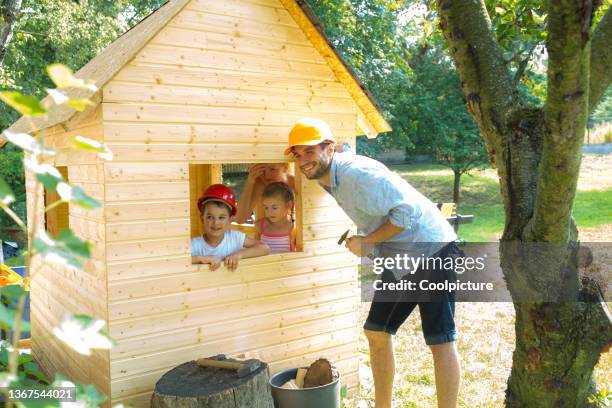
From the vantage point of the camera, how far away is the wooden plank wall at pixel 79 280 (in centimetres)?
408

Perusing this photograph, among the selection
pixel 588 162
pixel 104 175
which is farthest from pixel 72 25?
pixel 588 162

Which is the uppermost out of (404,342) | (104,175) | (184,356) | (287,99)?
(287,99)

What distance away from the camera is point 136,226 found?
4.07m

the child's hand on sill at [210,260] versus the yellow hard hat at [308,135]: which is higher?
the yellow hard hat at [308,135]

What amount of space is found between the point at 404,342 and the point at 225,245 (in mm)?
3112

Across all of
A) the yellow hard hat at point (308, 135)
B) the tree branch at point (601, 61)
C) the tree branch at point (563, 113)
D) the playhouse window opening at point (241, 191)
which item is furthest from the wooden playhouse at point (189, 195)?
the tree branch at point (563, 113)

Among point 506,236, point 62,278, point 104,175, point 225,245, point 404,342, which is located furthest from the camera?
point 404,342

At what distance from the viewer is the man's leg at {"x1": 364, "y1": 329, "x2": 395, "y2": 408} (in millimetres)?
4309

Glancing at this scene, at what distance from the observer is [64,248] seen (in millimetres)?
1073

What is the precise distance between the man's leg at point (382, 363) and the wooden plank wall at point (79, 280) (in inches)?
78.8

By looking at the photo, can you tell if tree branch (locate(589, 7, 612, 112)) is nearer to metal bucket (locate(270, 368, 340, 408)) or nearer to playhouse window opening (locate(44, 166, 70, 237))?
metal bucket (locate(270, 368, 340, 408))

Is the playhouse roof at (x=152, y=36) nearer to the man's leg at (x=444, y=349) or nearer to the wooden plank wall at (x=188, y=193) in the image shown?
the wooden plank wall at (x=188, y=193)

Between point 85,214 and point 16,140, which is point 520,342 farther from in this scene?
point 85,214

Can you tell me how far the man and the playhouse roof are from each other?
0.98 meters
